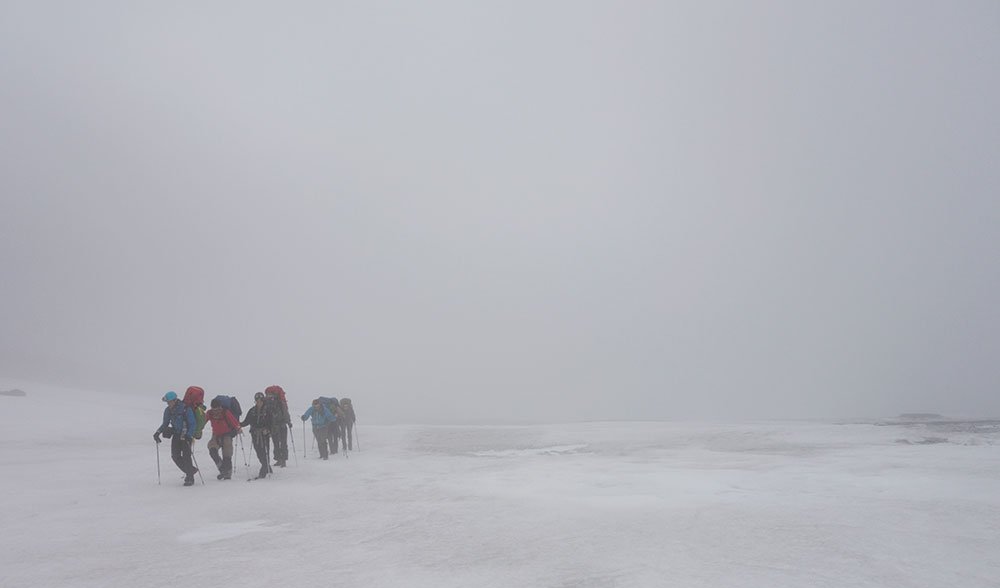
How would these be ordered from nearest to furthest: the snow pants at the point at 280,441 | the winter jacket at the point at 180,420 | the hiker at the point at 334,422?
the winter jacket at the point at 180,420, the snow pants at the point at 280,441, the hiker at the point at 334,422

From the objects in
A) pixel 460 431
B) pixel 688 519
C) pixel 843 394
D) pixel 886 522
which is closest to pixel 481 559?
pixel 688 519

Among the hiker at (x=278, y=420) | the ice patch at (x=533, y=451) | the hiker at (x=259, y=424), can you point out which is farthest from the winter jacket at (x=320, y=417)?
the ice patch at (x=533, y=451)

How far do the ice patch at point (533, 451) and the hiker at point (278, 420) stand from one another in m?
6.70

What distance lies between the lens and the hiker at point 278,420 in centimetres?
1593

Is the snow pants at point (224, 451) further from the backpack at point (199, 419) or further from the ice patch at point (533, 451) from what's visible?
the ice patch at point (533, 451)

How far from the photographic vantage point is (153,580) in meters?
6.61

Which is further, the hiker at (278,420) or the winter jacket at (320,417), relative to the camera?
the winter jacket at (320,417)

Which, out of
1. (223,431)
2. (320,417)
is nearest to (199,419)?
(223,431)

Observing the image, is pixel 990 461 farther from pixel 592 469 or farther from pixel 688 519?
pixel 688 519

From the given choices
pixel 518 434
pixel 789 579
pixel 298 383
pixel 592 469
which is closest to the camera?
pixel 789 579

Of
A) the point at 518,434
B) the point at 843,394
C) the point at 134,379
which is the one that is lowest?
the point at 843,394

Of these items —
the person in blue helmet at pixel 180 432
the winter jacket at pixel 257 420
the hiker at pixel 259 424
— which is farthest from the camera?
the winter jacket at pixel 257 420

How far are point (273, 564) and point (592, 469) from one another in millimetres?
9571

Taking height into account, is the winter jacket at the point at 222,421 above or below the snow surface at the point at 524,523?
above
